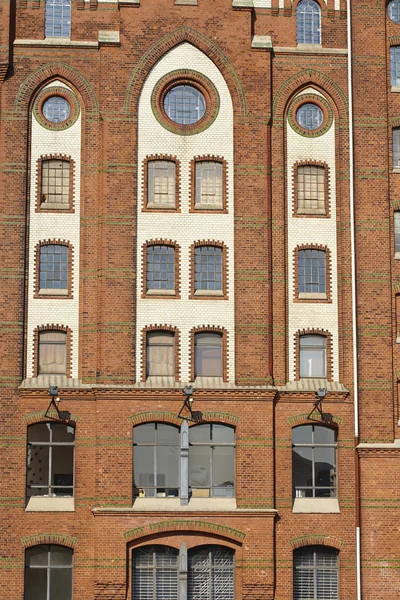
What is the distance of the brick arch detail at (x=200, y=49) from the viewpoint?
43094 millimetres

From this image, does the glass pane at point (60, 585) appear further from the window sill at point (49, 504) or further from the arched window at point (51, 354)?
the arched window at point (51, 354)

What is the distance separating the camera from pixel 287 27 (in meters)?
44.2

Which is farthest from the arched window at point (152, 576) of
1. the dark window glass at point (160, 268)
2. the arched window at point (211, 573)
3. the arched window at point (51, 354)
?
the dark window glass at point (160, 268)

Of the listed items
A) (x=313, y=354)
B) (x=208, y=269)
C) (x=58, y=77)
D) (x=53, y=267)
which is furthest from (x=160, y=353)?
(x=58, y=77)

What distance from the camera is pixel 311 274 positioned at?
43219mm

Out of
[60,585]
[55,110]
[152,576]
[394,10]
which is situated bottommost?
[60,585]

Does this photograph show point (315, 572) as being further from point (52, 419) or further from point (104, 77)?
point (104, 77)

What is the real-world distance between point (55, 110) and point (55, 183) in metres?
2.38

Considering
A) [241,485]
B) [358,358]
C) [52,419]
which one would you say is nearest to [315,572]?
[241,485]

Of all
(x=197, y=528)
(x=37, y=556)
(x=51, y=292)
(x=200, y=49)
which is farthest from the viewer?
(x=200, y=49)

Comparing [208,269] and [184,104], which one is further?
[184,104]

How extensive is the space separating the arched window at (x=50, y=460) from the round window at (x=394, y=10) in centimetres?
1692

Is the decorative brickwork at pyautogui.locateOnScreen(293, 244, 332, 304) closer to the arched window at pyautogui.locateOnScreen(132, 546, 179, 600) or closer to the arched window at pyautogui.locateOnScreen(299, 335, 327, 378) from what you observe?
the arched window at pyautogui.locateOnScreen(299, 335, 327, 378)

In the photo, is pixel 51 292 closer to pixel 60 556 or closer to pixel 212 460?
pixel 212 460
